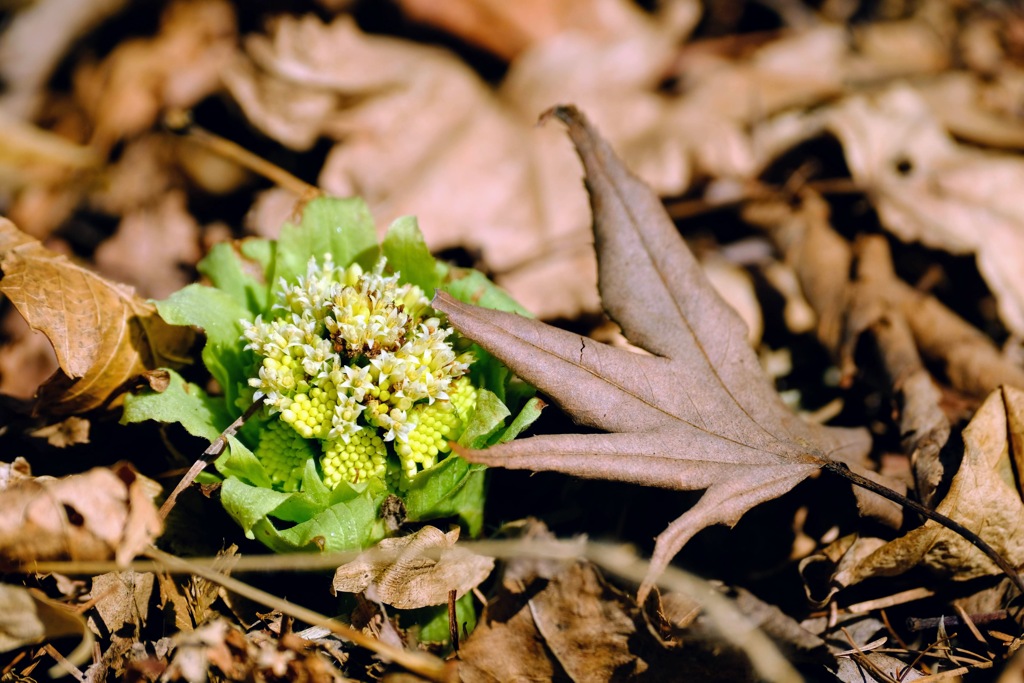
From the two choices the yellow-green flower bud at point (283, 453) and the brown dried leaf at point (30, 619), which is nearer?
the brown dried leaf at point (30, 619)

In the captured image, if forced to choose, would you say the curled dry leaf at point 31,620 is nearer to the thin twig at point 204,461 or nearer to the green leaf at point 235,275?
the thin twig at point 204,461

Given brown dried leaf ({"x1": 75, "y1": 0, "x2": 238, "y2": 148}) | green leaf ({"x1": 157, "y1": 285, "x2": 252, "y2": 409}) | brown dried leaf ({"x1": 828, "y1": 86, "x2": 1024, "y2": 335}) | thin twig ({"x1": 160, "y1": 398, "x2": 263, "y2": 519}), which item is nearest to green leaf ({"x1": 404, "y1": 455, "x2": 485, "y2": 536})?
thin twig ({"x1": 160, "y1": 398, "x2": 263, "y2": 519})

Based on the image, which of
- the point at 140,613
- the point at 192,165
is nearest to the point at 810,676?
the point at 140,613

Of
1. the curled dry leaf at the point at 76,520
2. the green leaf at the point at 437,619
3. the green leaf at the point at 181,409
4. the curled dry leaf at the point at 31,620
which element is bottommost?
the green leaf at the point at 437,619

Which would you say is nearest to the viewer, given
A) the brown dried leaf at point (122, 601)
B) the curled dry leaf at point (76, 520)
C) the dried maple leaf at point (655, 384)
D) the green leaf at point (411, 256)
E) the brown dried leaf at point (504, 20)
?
the curled dry leaf at point (76, 520)

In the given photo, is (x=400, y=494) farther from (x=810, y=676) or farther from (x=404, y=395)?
(x=810, y=676)

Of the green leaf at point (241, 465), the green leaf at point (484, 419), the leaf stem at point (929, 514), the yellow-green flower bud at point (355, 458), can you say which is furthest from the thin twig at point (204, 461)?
the leaf stem at point (929, 514)

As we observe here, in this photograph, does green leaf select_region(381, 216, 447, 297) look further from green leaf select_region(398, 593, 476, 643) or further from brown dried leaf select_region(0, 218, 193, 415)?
green leaf select_region(398, 593, 476, 643)
